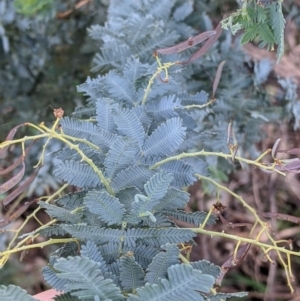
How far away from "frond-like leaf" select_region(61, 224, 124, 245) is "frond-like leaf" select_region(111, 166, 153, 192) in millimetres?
47

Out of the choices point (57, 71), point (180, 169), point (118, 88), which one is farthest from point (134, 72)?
point (57, 71)

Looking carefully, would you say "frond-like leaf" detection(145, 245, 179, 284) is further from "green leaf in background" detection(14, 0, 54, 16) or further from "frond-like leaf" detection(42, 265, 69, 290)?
"green leaf in background" detection(14, 0, 54, 16)

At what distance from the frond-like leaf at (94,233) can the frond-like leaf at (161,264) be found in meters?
0.06

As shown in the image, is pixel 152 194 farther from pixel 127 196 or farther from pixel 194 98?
pixel 194 98

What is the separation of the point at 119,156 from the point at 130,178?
3 centimetres

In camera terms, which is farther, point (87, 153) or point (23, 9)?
point (23, 9)

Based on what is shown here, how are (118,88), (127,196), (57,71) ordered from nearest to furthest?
(127,196), (118,88), (57,71)

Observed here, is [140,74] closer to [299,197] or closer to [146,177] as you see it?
[146,177]

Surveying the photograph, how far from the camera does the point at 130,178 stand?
1.55 ft

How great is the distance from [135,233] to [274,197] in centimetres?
100

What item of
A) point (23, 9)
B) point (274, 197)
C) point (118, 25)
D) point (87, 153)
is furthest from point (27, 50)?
point (274, 197)

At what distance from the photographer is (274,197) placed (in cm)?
137

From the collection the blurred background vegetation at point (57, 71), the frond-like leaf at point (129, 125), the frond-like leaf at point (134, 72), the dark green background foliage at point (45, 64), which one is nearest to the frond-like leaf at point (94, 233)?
the frond-like leaf at point (129, 125)

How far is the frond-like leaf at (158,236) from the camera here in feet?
1.49
